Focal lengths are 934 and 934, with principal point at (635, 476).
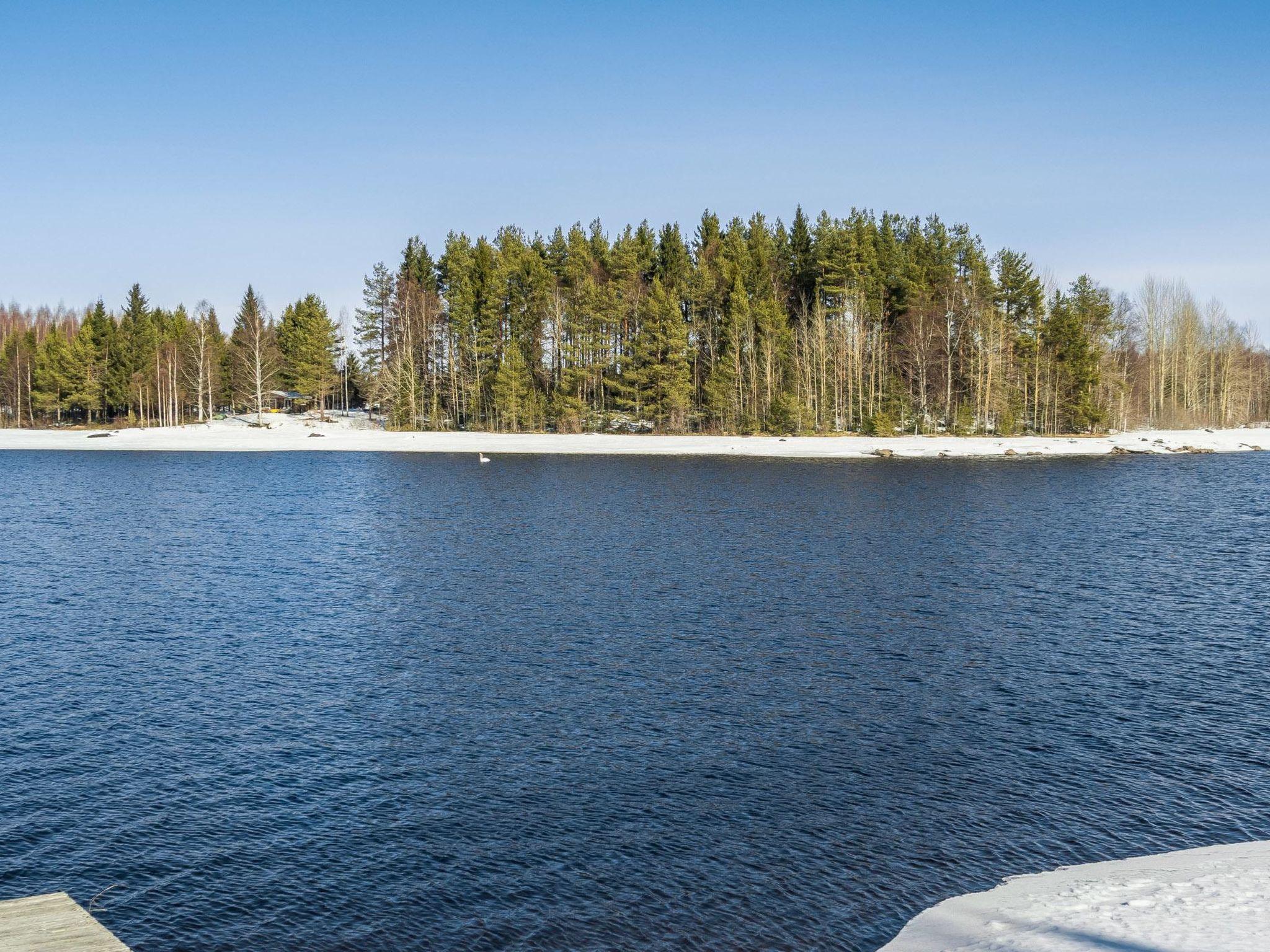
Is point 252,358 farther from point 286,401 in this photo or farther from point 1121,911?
point 1121,911

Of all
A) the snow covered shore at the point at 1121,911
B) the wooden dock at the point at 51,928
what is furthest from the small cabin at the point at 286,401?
the snow covered shore at the point at 1121,911

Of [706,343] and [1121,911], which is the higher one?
[706,343]

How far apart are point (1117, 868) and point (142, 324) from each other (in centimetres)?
13809

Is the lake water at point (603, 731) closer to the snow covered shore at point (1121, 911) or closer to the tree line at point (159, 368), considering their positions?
the snow covered shore at point (1121, 911)

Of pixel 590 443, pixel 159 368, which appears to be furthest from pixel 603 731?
pixel 159 368

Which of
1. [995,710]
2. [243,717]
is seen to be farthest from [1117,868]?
[243,717]

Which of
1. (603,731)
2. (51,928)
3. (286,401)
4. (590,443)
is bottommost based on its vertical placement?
(603,731)

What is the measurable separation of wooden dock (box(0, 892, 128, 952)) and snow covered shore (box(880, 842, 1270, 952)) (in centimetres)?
803

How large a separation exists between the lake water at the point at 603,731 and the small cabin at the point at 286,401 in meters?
97.0

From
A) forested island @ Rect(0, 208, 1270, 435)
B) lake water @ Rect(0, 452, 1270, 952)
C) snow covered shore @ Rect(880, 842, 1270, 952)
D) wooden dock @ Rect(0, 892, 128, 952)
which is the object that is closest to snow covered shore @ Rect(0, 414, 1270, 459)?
forested island @ Rect(0, 208, 1270, 435)

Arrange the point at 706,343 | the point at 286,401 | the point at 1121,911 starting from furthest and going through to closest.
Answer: the point at 286,401
the point at 706,343
the point at 1121,911

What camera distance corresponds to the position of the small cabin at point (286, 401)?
13112cm

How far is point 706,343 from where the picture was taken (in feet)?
362

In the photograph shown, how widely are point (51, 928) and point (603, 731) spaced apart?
8.83 metres
